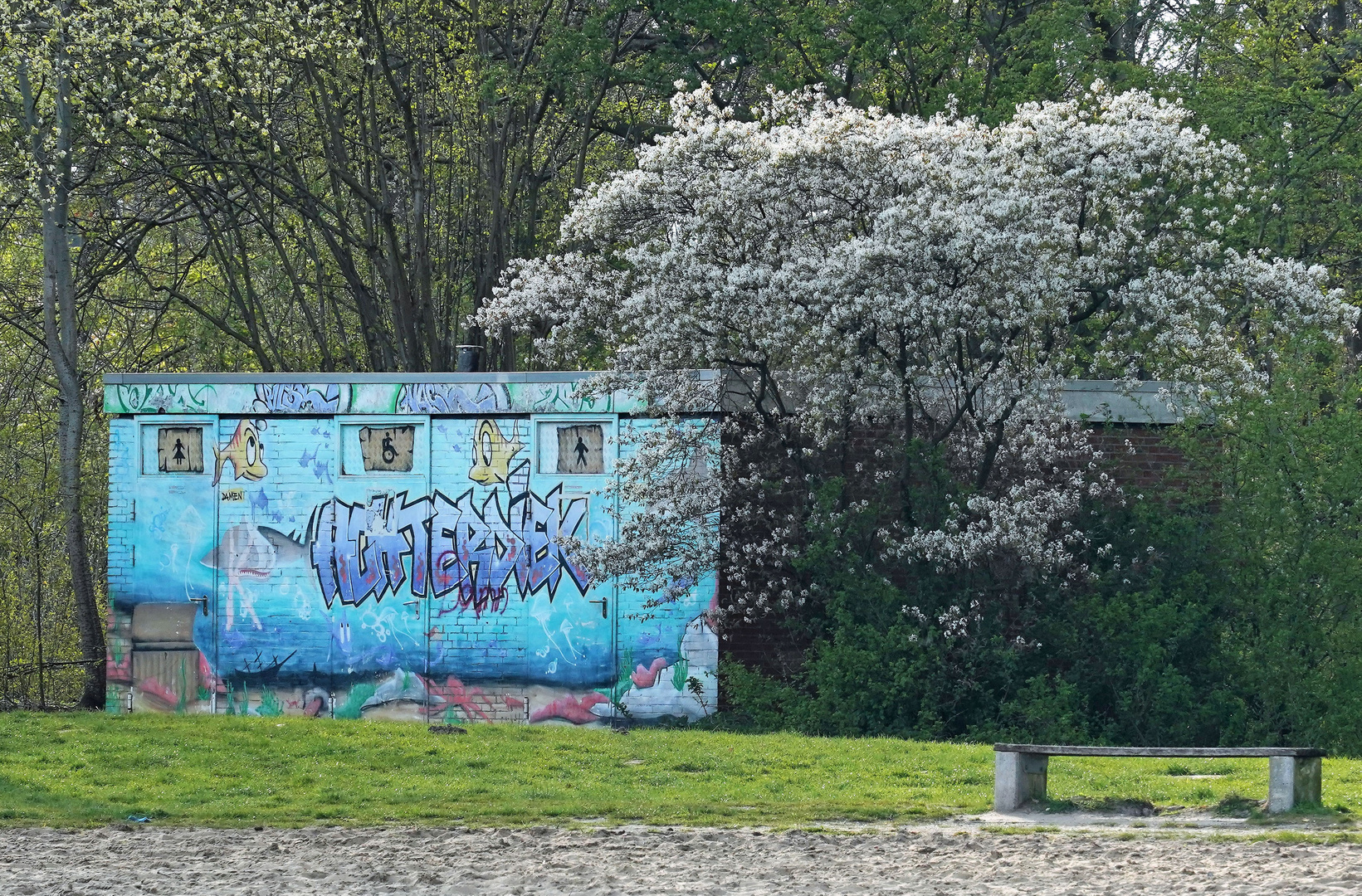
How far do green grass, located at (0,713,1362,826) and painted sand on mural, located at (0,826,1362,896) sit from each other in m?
0.58

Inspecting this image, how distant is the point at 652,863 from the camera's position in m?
8.72

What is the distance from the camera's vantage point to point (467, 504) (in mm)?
16312

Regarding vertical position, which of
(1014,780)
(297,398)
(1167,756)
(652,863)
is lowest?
(652,863)

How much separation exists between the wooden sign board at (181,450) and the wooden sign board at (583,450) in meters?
3.67

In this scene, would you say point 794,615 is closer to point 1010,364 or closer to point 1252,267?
point 1010,364

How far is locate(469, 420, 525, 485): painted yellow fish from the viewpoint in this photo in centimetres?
1625

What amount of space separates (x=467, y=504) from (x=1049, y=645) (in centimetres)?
561

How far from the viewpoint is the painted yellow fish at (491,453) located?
53.3ft

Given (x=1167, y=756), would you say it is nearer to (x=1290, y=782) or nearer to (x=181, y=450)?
(x=1290, y=782)

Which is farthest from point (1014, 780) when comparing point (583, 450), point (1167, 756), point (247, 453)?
point (247, 453)

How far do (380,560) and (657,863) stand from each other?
8251 mm

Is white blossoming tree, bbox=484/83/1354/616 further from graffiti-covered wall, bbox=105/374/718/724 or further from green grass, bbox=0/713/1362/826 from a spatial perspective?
green grass, bbox=0/713/1362/826

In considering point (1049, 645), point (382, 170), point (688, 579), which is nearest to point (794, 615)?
point (688, 579)

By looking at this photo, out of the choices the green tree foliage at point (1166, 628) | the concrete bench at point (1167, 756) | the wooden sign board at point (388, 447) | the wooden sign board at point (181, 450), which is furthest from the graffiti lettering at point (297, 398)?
the concrete bench at point (1167, 756)
